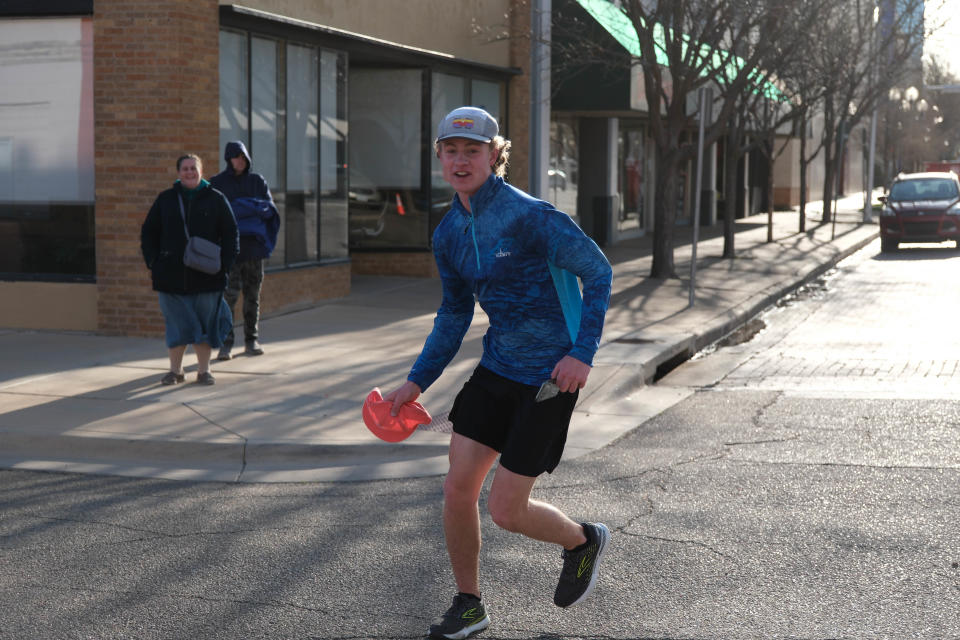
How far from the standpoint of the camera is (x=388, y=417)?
448cm

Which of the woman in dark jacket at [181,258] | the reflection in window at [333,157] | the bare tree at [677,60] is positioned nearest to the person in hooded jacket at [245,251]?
the woman in dark jacket at [181,258]

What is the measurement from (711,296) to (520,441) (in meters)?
12.8

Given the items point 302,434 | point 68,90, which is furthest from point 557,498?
point 68,90

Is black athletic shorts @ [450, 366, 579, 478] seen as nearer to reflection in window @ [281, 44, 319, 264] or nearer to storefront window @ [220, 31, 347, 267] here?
storefront window @ [220, 31, 347, 267]

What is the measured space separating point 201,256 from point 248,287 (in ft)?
5.62

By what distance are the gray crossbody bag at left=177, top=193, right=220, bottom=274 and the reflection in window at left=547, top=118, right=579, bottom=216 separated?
15.6m

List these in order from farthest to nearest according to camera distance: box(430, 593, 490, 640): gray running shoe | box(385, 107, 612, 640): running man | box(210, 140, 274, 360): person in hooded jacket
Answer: box(210, 140, 274, 360): person in hooded jacket < box(430, 593, 490, 640): gray running shoe < box(385, 107, 612, 640): running man

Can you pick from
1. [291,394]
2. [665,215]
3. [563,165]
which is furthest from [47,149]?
[563,165]

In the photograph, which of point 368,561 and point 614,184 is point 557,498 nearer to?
point 368,561

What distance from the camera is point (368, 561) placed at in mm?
5387

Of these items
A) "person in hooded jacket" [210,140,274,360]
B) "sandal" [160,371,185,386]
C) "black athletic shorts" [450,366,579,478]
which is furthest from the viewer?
"person in hooded jacket" [210,140,274,360]

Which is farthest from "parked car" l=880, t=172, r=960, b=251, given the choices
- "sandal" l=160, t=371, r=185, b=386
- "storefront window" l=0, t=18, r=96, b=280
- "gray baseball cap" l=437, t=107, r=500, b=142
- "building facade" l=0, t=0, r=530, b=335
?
"gray baseball cap" l=437, t=107, r=500, b=142

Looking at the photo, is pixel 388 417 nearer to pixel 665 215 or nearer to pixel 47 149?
pixel 47 149

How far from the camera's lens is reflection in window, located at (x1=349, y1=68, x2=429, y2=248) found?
714 inches
